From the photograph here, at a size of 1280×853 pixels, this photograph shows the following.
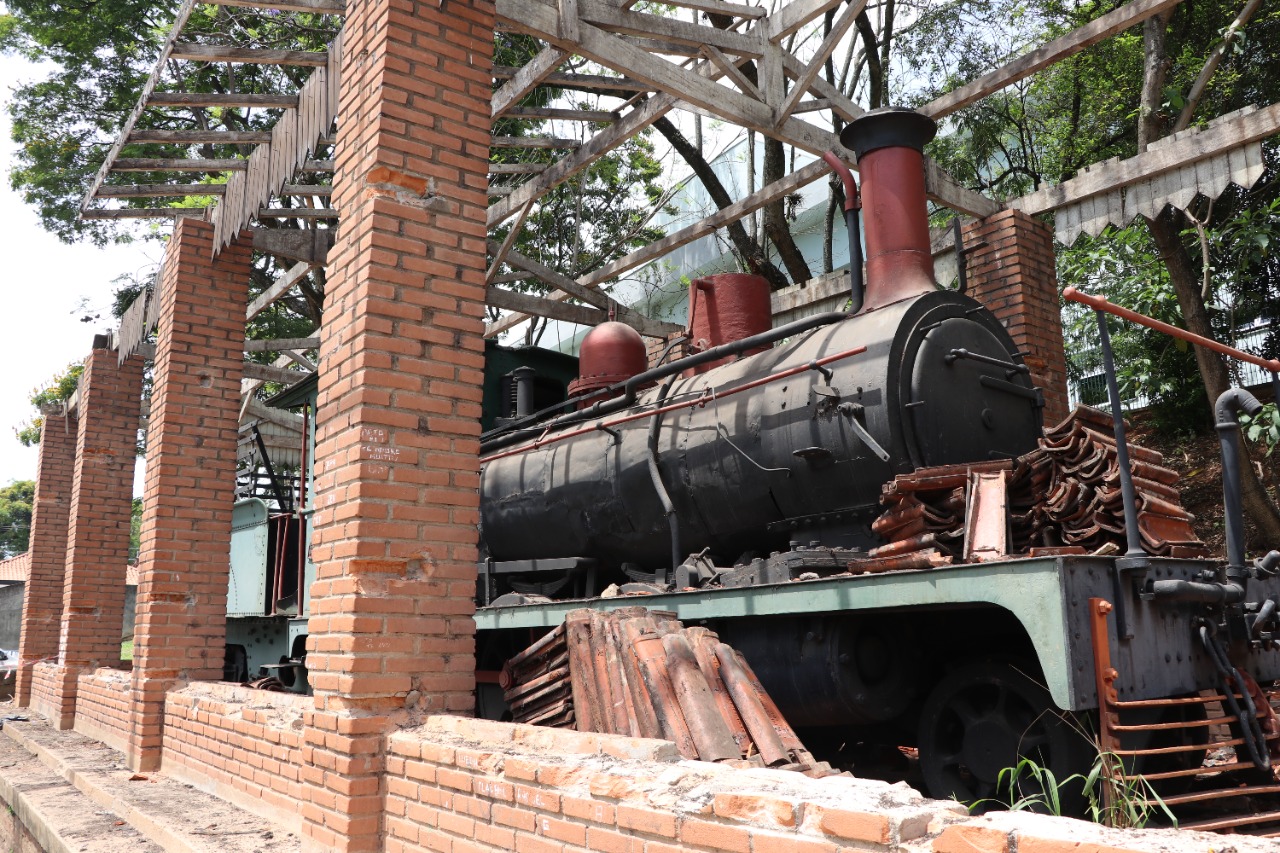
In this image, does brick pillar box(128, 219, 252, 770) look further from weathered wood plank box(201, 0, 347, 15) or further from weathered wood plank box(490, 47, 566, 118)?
weathered wood plank box(490, 47, 566, 118)

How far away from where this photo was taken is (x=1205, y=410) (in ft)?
44.7

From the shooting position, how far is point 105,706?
849cm

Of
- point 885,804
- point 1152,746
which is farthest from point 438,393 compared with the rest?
point 1152,746

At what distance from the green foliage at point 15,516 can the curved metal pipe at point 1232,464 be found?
221ft

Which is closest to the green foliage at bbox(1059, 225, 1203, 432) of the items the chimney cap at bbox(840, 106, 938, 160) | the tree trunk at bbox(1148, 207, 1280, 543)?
the tree trunk at bbox(1148, 207, 1280, 543)

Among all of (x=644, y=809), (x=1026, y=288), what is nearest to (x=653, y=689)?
(x=644, y=809)

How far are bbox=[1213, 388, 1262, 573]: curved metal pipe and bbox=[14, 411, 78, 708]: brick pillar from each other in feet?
42.1

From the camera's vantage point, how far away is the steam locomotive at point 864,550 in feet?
11.7

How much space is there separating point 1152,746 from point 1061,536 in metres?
0.94

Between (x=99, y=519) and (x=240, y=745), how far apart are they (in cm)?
611

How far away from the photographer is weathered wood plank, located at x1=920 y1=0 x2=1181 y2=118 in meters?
5.89

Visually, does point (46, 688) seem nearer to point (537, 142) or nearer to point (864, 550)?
point (537, 142)

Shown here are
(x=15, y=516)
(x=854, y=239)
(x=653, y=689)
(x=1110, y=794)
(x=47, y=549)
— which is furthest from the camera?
(x=15, y=516)

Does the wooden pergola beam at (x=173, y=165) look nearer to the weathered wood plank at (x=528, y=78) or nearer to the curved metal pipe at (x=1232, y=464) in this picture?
the weathered wood plank at (x=528, y=78)
